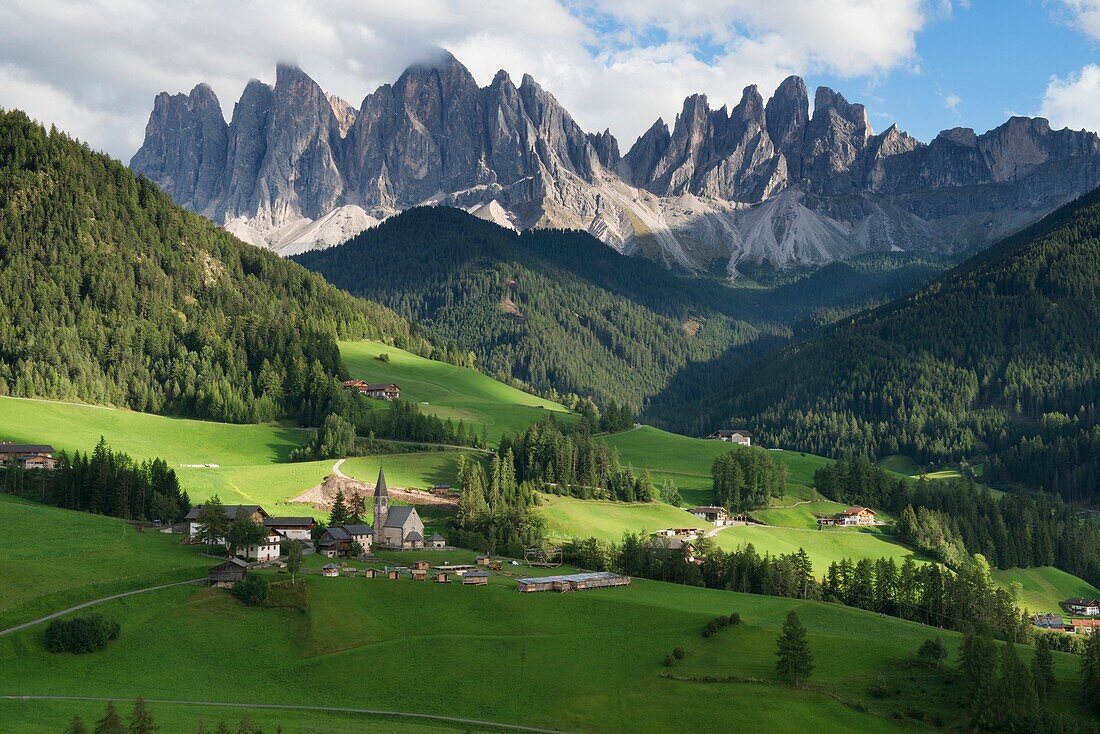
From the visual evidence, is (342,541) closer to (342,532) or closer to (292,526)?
(342,532)

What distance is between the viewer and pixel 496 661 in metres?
80.9

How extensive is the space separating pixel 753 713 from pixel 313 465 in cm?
9439

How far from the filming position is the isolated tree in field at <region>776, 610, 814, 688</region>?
77.1 m

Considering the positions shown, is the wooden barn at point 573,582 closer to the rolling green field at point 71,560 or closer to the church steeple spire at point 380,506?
the church steeple spire at point 380,506

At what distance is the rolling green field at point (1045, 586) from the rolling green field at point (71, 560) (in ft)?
365

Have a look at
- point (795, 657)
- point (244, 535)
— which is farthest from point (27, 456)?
point (795, 657)

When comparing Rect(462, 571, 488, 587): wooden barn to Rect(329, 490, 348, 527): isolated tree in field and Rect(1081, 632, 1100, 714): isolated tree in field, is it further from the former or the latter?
Rect(1081, 632, 1100, 714): isolated tree in field

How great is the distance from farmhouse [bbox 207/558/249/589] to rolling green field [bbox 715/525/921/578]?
6686 centimetres

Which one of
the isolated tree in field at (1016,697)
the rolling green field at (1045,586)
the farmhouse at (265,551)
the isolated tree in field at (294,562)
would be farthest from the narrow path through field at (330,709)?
the rolling green field at (1045,586)

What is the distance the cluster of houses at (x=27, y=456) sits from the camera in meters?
129

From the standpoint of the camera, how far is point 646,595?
10094cm

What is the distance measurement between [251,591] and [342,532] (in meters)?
25.9

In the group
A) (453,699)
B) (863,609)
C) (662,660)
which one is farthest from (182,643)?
(863,609)

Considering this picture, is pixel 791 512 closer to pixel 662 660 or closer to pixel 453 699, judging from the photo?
pixel 662 660
